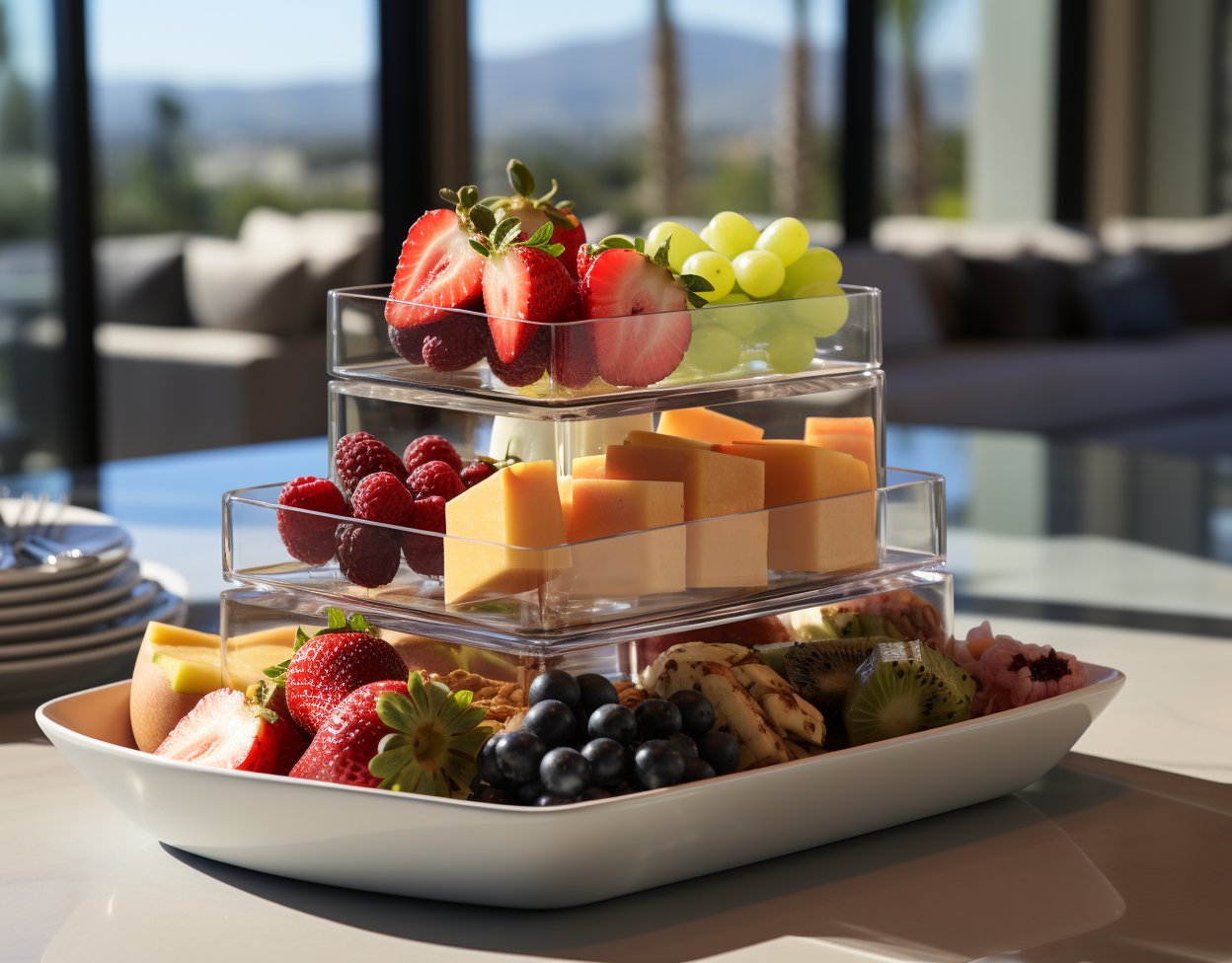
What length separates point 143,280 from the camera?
15.1 ft

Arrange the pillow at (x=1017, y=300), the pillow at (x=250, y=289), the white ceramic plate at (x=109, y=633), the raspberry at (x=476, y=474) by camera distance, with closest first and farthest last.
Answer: the raspberry at (x=476, y=474)
the white ceramic plate at (x=109, y=633)
the pillow at (x=250, y=289)
the pillow at (x=1017, y=300)

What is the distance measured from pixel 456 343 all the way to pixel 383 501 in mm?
102

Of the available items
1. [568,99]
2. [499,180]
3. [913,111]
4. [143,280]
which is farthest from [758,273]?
[913,111]

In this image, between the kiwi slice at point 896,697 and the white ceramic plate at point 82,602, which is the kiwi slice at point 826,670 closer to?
A: the kiwi slice at point 896,697

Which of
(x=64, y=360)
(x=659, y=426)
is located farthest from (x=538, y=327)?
(x=64, y=360)

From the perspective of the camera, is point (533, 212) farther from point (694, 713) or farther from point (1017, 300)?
point (1017, 300)

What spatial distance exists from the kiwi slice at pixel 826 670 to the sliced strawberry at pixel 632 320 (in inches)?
7.2

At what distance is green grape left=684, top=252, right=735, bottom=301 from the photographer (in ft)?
2.92

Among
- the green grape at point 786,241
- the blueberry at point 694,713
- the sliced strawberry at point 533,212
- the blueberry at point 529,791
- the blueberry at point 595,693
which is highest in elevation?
the sliced strawberry at point 533,212

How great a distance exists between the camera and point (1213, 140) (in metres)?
7.89

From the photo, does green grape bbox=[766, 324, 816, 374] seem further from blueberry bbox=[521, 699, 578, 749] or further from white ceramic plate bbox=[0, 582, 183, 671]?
white ceramic plate bbox=[0, 582, 183, 671]

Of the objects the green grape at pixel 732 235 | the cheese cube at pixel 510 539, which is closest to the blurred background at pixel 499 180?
the green grape at pixel 732 235

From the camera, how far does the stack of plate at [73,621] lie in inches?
41.1

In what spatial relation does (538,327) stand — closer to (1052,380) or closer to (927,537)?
(927,537)
